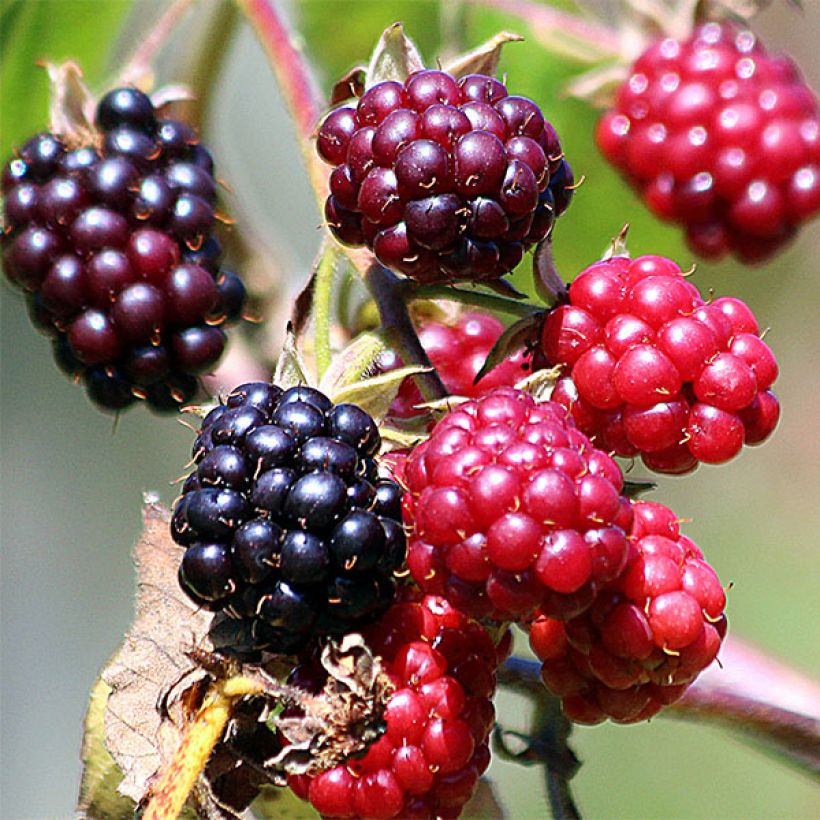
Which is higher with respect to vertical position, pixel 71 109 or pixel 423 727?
pixel 71 109

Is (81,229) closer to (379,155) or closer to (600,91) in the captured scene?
(379,155)

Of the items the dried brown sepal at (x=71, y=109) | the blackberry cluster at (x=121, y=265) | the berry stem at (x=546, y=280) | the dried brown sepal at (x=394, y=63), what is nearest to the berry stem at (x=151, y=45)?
the dried brown sepal at (x=71, y=109)

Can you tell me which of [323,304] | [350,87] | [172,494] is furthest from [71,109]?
[172,494]

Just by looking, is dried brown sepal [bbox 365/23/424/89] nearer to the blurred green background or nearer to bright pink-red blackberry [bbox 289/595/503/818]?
bright pink-red blackberry [bbox 289/595/503/818]

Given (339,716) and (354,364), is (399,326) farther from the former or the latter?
(339,716)

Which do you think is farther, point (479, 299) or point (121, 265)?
point (121, 265)

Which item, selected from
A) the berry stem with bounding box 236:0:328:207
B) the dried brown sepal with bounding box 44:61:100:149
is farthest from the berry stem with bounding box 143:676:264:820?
the dried brown sepal with bounding box 44:61:100:149

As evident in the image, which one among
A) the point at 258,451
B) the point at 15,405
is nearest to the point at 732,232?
the point at 258,451
